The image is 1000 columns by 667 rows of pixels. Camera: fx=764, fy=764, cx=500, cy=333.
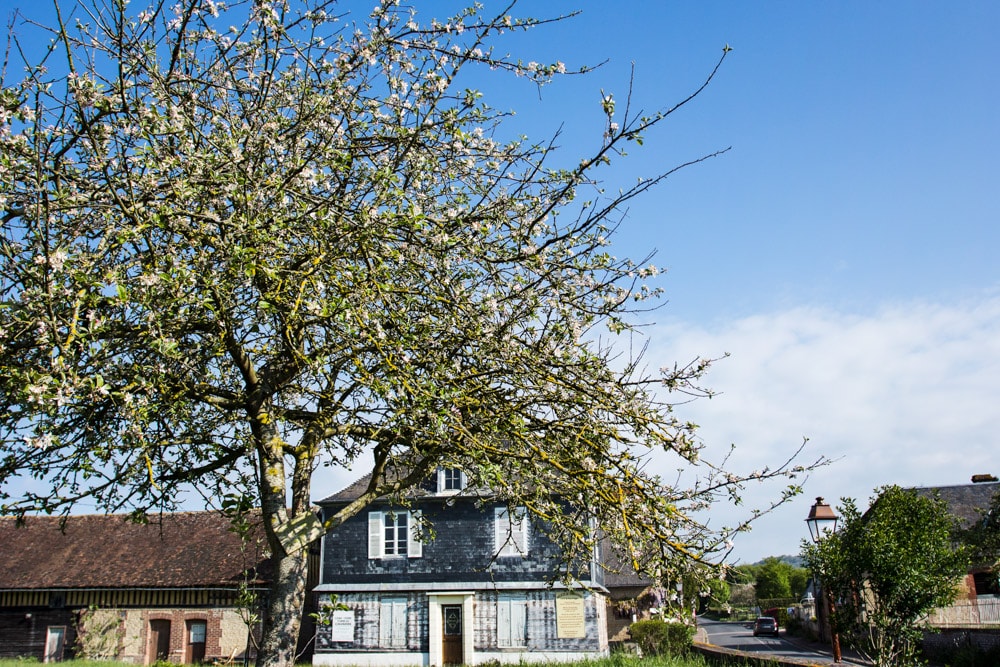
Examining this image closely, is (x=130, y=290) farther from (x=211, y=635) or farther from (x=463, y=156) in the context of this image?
(x=211, y=635)

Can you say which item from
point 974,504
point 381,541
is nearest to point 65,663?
point 381,541

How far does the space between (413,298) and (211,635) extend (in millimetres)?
26393

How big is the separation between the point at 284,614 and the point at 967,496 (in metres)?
38.1

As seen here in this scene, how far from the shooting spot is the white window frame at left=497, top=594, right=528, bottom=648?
87.4 feet

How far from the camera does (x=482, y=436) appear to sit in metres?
7.10

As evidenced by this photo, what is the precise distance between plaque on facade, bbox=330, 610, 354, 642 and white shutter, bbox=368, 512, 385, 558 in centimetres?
224

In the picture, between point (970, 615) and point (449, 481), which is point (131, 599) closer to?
point (449, 481)

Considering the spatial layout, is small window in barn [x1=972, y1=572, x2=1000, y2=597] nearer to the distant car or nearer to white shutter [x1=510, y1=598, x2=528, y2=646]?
the distant car

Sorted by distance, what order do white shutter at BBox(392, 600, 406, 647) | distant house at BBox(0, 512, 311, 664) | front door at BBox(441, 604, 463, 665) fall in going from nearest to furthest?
1. front door at BBox(441, 604, 463, 665)
2. white shutter at BBox(392, 600, 406, 647)
3. distant house at BBox(0, 512, 311, 664)

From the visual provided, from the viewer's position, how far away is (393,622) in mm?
27359

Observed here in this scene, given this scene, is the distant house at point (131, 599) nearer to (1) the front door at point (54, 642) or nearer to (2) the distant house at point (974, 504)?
(1) the front door at point (54, 642)

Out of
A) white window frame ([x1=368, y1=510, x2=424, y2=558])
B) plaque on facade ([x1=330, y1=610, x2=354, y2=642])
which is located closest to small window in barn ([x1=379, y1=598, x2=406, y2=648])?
plaque on facade ([x1=330, y1=610, x2=354, y2=642])

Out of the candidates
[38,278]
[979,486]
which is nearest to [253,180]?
[38,278]

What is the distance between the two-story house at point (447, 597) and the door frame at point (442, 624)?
0.11 ft
